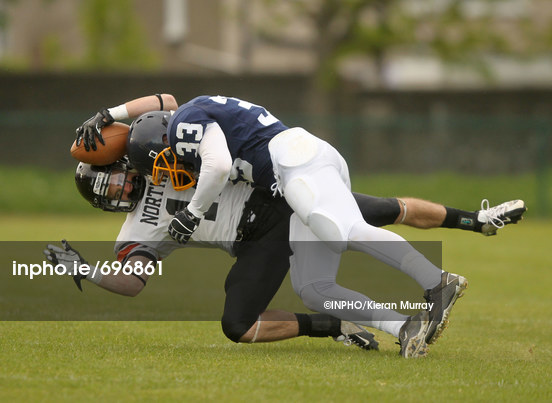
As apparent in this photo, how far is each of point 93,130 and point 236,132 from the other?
2.72ft

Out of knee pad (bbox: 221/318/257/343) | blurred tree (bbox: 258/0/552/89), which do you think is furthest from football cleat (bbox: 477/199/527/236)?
blurred tree (bbox: 258/0/552/89)

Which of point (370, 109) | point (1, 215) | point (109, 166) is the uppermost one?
point (109, 166)

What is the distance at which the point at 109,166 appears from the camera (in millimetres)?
5148

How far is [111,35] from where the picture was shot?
997 inches

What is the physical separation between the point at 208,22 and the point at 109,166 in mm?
23864

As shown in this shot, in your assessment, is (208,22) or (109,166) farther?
(208,22)

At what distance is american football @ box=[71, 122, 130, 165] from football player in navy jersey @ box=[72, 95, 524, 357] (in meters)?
0.08

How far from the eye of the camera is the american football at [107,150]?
198 inches

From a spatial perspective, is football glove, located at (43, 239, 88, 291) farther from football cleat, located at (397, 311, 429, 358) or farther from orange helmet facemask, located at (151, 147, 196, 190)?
football cleat, located at (397, 311, 429, 358)

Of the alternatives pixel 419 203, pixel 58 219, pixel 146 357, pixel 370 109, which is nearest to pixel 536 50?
pixel 370 109

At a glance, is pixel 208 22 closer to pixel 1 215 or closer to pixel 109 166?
pixel 1 215

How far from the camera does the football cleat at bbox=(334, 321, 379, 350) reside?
490 centimetres

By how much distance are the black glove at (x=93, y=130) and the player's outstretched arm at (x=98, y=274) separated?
61cm

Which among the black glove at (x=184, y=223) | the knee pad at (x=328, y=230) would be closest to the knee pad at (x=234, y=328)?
the black glove at (x=184, y=223)
